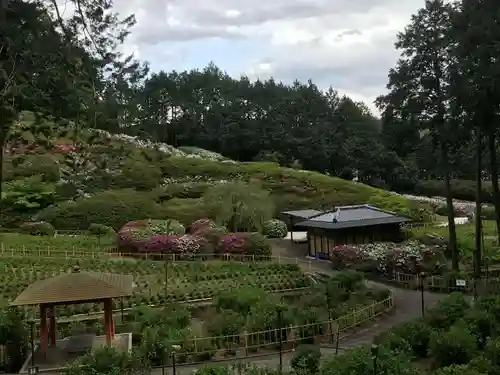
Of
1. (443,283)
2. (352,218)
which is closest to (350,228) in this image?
(352,218)

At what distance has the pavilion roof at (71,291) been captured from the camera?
1705 cm

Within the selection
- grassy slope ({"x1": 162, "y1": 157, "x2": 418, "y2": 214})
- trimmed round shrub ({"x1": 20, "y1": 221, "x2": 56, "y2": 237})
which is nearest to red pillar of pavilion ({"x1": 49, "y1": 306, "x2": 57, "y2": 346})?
trimmed round shrub ({"x1": 20, "y1": 221, "x2": 56, "y2": 237})

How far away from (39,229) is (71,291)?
21888 mm

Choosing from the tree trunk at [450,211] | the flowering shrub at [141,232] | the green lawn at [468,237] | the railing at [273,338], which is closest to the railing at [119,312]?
the railing at [273,338]

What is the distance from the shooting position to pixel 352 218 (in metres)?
34.8

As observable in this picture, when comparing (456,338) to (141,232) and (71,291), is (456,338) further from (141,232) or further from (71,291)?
(141,232)

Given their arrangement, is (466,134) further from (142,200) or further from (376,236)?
(142,200)

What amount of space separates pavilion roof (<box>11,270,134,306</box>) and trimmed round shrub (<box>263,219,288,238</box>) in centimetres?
2378

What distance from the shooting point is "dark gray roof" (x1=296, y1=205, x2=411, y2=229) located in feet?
112

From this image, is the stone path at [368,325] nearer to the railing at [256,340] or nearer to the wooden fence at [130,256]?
the railing at [256,340]

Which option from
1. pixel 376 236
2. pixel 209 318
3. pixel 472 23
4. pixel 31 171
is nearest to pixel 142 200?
pixel 31 171

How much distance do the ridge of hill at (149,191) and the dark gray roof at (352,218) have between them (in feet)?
30.7

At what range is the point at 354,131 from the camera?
237 feet

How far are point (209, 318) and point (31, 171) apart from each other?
3024cm
